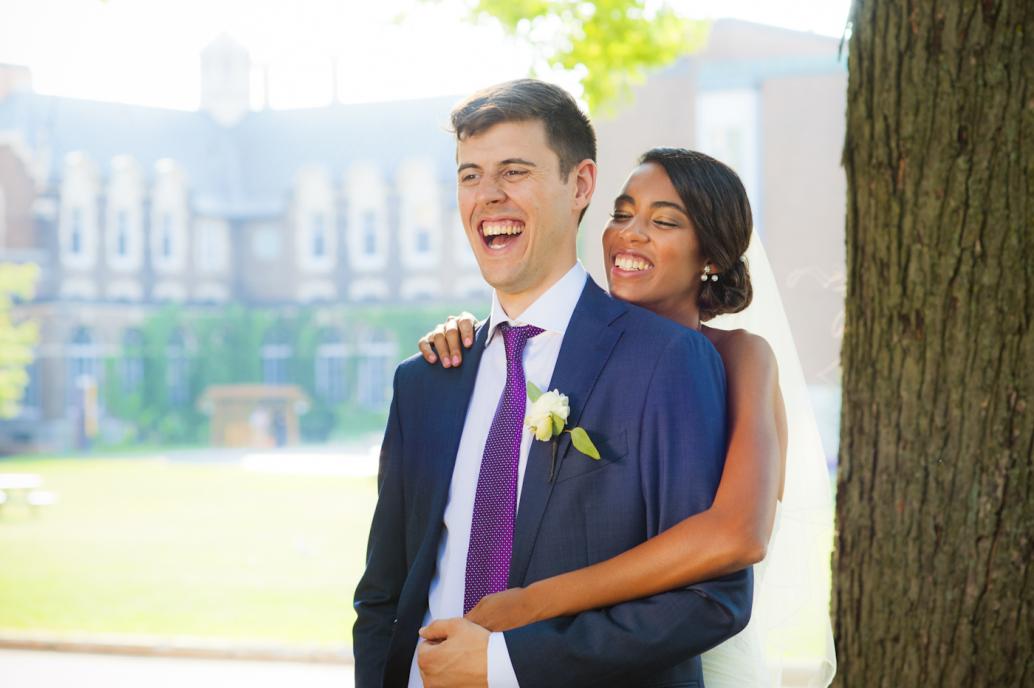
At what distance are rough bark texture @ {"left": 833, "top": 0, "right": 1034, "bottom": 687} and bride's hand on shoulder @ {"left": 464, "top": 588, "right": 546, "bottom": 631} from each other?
155 cm

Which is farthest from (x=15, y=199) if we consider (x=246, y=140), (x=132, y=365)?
(x=246, y=140)

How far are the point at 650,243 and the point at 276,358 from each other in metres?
42.3

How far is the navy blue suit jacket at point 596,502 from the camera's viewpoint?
2344 millimetres

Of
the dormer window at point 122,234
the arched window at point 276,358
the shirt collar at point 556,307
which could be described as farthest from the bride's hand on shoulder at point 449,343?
the dormer window at point 122,234

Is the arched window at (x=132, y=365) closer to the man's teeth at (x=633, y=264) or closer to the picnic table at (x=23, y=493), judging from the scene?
the picnic table at (x=23, y=493)

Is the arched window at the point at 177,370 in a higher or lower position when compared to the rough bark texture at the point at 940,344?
lower

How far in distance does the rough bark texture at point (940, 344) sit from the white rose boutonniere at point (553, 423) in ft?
4.57

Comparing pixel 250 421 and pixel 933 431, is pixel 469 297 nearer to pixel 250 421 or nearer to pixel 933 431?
pixel 250 421

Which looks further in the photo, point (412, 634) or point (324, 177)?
point (324, 177)

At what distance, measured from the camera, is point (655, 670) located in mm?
2367

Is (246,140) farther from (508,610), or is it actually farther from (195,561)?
(508,610)

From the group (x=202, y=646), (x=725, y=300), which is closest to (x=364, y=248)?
(x=202, y=646)

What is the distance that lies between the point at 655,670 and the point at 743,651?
3.63 feet

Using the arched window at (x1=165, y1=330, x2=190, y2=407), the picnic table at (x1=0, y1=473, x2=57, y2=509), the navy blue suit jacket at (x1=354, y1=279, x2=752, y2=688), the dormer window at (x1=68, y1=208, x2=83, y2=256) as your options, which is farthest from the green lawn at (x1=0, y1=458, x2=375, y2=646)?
the dormer window at (x1=68, y1=208, x2=83, y2=256)
